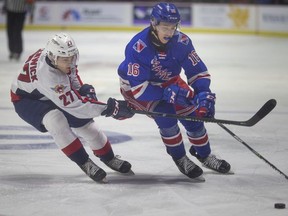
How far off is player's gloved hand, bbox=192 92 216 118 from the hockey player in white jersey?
361mm

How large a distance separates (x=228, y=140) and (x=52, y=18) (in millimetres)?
9969

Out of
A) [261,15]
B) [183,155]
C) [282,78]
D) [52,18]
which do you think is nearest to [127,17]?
[52,18]

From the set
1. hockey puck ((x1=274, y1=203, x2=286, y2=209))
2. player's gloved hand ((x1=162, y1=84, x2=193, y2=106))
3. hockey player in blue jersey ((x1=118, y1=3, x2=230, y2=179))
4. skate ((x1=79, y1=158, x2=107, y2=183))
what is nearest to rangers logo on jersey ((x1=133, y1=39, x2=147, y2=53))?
hockey player in blue jersey ((x1=118, y1=3, x2=230, y2=179))

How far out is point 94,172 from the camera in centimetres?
384

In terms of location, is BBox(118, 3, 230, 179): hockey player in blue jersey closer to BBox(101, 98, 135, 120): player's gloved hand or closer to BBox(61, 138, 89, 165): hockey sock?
BBox(101, 98, 135, 120): player's gloved hand

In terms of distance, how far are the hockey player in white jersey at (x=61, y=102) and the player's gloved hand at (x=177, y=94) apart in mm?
220

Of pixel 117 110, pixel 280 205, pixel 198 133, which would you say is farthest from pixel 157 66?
pixel 280 205

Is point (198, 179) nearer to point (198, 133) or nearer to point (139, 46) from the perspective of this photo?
point (198, 133)

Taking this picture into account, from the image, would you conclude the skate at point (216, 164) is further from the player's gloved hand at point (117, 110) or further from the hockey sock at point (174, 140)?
the player's gloved hand at point (117, 110)

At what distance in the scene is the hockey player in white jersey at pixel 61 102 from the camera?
3770 mm

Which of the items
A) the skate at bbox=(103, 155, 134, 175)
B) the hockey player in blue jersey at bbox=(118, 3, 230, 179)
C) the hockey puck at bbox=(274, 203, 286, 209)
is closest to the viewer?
the hockey puck at bbox=(274, 203, 286, 209)

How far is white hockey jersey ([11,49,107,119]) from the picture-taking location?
3752 mm

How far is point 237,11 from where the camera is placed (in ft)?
44.6

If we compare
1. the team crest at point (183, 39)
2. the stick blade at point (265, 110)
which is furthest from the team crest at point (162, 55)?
the stick blade at point (265, 110)
